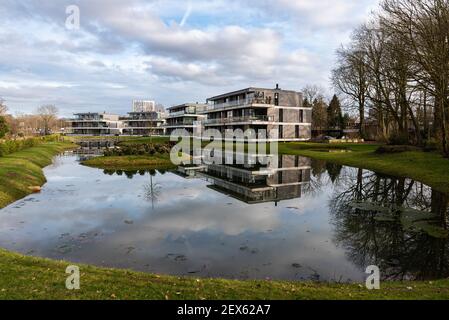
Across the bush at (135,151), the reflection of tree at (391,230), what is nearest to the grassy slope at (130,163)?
the bush at (135,151)

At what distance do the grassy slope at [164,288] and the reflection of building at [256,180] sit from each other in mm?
11433

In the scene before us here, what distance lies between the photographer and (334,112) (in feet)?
314

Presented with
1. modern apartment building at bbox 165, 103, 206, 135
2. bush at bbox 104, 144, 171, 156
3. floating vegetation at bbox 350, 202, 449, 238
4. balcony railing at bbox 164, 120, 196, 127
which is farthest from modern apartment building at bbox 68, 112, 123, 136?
floating vegetation at bbox 350, 202, 449, 238

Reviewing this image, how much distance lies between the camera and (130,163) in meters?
36.8

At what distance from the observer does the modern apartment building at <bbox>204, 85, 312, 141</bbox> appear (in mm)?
65806

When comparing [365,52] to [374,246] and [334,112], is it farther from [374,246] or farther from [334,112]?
[334,112]

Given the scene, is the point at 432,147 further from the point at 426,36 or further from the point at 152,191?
the point at 152,191

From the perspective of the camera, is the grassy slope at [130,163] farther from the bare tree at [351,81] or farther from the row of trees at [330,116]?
the row of trees at [330,116]

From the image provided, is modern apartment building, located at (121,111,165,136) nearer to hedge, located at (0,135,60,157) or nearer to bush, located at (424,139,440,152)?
hedge, located at (0,135,60,157)

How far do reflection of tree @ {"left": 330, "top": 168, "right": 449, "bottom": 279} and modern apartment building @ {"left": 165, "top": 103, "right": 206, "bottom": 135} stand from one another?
78825 mm

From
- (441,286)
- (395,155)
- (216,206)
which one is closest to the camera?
(441,286)

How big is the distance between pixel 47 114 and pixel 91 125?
23.3m
